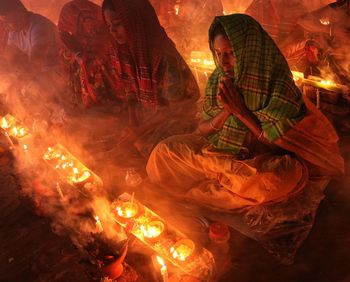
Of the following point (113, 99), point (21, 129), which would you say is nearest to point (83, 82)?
point (113, 99)

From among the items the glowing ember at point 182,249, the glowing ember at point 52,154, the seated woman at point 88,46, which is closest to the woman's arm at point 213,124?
the glowing ember at point 182,249

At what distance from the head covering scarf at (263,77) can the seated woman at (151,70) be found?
1.31 meters

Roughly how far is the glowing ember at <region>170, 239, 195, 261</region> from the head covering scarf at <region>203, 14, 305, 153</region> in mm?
1066

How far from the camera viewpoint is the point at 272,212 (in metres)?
2.77

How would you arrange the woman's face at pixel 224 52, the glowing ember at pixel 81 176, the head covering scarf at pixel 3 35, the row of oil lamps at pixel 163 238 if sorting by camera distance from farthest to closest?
the head covering scarf at pixel 3 35, the glowing ember at pixel 81 176, the woman's face at pixel 224 52, the row of oil lamps at pixel 163 238

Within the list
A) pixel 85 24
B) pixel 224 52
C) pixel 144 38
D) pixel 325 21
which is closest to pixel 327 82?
→ pixel 325 21

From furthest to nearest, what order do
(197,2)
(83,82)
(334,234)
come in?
(197,2) < (83,82) < (334,234)

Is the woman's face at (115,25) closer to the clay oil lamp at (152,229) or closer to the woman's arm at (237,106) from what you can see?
the woman's arm at (237,106)

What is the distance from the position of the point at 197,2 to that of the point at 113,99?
3158mm

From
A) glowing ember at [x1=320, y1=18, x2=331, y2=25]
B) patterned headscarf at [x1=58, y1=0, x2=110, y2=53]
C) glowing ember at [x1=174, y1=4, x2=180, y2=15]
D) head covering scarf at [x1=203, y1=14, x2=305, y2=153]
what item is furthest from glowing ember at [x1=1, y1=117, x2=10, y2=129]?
glowing ember at [x1=320, y1=18, x2=331, y2=25]

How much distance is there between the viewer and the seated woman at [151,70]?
377cm

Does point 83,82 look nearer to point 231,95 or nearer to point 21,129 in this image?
point 21,129

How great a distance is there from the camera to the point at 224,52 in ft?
8.36

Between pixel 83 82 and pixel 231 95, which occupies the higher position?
pixel 231 95
